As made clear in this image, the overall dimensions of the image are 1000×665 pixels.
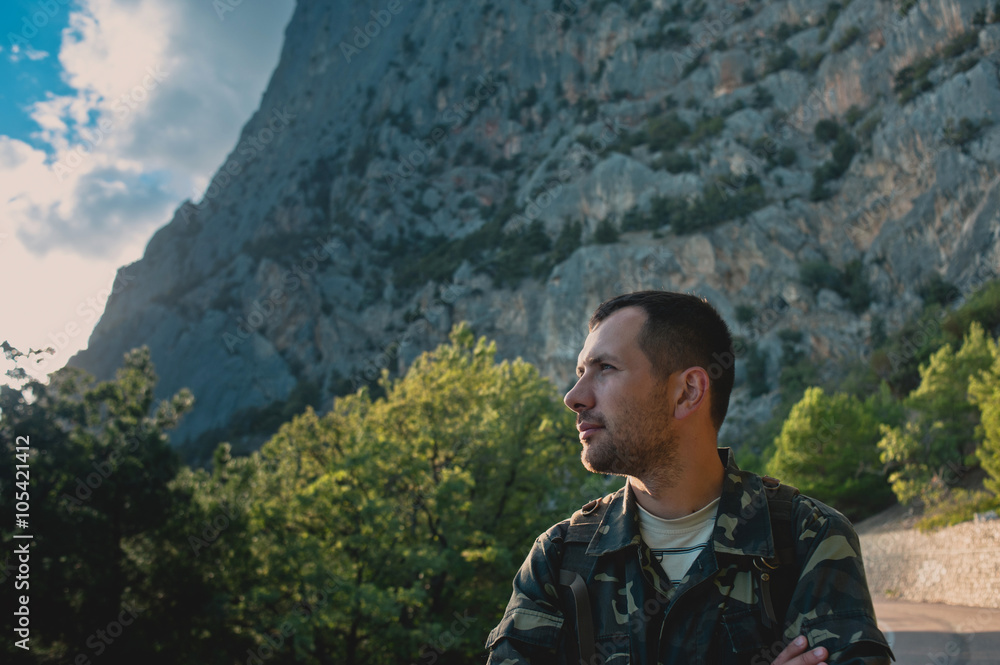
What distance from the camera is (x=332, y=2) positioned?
111500 millimetres

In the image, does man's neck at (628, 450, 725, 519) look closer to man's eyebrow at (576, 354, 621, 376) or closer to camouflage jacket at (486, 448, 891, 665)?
camouflage jacket at (486, 448, 891, 665)

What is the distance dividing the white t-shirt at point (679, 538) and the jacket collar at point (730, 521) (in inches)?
2.0

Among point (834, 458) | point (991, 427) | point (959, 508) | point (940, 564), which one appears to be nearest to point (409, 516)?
point (940, 564)

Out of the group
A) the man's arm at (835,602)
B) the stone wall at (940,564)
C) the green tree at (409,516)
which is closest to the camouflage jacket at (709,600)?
the man's arm at (835,602)

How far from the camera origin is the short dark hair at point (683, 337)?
2.04 metres

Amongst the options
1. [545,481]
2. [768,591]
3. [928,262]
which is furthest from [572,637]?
[928,262]

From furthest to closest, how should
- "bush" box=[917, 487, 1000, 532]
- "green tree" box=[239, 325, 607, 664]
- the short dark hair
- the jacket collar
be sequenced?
1. "bush" box=[917, 487, 1000, 532]
2. "green tree" box=[239, 325, 607, 664]
3. the short dark hair
4. the jacket collar

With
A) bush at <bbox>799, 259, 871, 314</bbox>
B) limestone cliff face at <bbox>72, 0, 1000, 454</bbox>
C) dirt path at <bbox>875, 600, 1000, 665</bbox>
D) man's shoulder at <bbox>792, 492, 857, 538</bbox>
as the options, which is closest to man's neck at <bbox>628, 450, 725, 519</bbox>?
man's shoulder at <bbox>792, 492, 857, 538</bbox>

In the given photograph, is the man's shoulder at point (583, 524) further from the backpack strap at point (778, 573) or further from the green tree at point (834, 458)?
the green tree at point (834, 458)

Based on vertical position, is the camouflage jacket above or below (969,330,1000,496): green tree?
above

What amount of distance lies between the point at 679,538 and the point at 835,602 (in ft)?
1.48

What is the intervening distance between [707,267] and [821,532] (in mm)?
50214

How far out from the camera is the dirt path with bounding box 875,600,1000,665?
10048 millimetres

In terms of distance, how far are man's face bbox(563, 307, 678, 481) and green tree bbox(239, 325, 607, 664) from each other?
10.8m
